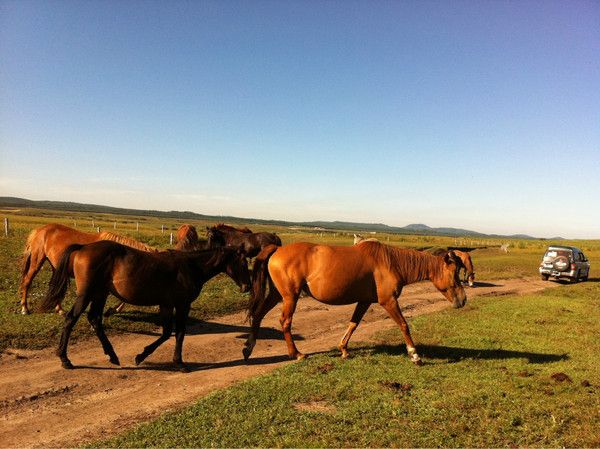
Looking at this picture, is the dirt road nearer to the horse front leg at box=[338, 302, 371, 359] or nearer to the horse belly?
the horse front leg at box=[338, 302, 371, 359]

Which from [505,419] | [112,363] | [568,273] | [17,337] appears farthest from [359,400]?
[568,273]

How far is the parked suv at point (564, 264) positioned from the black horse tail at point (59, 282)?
1127 inches

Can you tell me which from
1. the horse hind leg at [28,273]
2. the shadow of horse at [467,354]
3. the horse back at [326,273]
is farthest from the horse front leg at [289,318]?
the horse hind leg at [28,273]

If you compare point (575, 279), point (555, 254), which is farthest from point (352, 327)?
point (575, 279)

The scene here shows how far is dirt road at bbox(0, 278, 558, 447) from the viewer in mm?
6016

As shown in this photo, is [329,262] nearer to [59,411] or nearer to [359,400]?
[359,400]

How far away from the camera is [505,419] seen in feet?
19.7

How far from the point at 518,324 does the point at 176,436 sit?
39.4 feet

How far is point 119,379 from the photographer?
7.98 meters

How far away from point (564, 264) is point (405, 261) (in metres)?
22.6

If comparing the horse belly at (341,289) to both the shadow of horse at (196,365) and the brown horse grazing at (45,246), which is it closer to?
the shadow of horse at (196,365)

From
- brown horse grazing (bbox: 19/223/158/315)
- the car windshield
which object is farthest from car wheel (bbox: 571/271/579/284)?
brown horse grazing (bbox: 19/223/158/315)

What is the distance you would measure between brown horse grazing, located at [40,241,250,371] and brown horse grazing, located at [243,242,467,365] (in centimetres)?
162

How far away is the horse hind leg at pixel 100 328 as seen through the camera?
28.5ft
